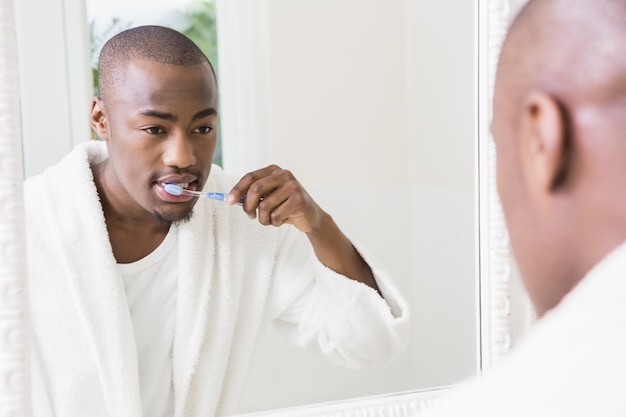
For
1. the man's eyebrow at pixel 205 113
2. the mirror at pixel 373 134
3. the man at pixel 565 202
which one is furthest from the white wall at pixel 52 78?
the man at pixel 565 202

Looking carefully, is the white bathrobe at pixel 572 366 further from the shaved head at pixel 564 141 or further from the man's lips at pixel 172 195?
the man's lips at pixel 172 195

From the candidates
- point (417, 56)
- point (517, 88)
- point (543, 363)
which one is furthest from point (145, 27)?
point (543, 363)

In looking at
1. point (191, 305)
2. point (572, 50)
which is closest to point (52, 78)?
point (191, 305)

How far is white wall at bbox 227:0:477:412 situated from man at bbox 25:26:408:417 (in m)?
0.03

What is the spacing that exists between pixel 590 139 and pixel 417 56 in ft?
1.65

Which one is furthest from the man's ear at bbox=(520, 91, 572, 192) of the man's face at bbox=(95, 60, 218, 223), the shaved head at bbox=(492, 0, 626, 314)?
the man's face at bbox=(95, 60, 218, 223)

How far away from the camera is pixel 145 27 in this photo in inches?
26.7

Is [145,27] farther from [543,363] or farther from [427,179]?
[543,363]

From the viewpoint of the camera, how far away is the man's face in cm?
67

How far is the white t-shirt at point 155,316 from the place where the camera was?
70 centimetres

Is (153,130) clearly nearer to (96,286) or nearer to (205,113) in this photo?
(205,113)

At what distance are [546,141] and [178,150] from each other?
1.37ft

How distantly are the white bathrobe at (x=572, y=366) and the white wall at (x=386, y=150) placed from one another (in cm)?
47

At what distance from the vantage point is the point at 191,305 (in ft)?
2.36
